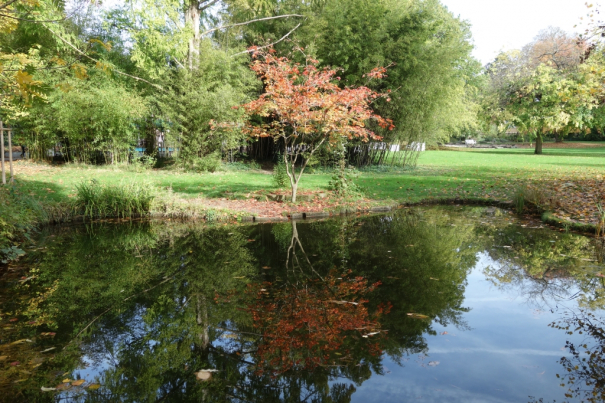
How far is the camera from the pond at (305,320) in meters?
2.64

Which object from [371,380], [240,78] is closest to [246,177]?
[240,78]

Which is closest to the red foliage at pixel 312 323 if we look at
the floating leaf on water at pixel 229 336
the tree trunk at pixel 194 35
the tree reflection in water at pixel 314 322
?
the tree reflection in water at pixel 314 322

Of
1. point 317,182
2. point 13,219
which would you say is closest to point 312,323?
point 13,219

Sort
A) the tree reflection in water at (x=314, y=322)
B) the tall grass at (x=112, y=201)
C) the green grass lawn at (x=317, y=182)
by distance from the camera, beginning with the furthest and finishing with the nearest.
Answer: the green grass lawn at (x=317, y=182) < the tall grass at (x=112, y=201) < the tree reflection in water at (x=314, y=322)

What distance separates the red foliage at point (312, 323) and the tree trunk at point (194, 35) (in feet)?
42.2

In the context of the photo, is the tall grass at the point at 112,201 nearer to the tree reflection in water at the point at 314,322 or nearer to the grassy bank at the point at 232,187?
the grassy bank at the point at 232,187

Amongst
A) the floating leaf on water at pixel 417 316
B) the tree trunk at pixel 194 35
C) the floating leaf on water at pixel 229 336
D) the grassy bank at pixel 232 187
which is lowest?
the floating leaf on water at pixel 229 336

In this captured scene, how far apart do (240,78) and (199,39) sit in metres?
2.08

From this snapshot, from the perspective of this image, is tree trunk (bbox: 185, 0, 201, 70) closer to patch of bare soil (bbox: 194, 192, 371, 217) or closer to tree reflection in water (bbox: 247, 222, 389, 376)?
patch of bare soil (bbox: 194, 192, 371, 217)

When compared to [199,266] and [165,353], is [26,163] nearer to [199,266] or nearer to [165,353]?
[199,266]

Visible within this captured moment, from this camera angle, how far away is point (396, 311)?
3750 mm

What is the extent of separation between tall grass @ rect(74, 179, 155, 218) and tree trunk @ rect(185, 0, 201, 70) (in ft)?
27.2

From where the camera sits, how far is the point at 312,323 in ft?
11.3

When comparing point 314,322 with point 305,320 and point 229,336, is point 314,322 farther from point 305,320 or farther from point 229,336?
point 229,336
